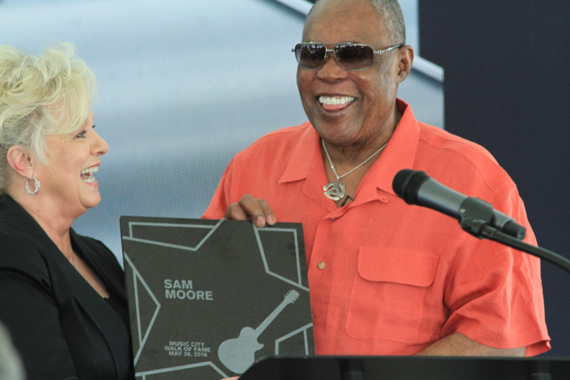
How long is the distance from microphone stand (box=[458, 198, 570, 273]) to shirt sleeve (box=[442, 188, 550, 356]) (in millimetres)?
825

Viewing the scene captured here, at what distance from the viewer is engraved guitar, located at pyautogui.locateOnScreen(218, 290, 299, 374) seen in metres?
2.04

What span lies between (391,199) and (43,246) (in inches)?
45.4

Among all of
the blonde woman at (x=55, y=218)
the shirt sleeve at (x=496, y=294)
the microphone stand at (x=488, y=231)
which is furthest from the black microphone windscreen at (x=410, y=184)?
the blonde woman at (x=55, y=218)

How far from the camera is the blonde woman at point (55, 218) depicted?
1.93 meters

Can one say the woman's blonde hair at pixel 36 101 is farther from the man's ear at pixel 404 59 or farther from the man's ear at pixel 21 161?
the man's ear at pixel 404 59

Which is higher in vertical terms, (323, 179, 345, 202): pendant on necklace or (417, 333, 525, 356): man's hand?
(323, 179, 345, 202): pendant on necklace

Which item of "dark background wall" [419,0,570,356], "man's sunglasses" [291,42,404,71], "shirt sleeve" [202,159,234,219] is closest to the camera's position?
"man's sunglasses" [291,42,404,71]

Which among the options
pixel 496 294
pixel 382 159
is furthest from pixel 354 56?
pixel 496 294

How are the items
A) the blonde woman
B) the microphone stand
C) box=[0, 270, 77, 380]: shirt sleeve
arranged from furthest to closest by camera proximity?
the blonde woman < box=[0, 270, 77, 380]: shirt sleeve < the microphone stand

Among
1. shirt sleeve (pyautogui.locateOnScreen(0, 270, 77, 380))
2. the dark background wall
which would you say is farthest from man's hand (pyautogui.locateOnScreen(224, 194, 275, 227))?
the dark background wall

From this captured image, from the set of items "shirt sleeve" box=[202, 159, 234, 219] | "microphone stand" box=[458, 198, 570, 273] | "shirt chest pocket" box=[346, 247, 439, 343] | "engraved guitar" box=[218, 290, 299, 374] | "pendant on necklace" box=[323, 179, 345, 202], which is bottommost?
"engraved guitar" box=[218, 290, 299, 374]

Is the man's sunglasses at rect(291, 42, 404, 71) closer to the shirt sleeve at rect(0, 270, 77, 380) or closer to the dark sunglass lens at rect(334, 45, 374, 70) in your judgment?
the dark sunglass lens at rect(334, 45, 374, 70)

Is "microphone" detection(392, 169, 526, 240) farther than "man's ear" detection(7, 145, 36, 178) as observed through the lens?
No

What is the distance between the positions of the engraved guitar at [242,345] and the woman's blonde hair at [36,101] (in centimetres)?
89
